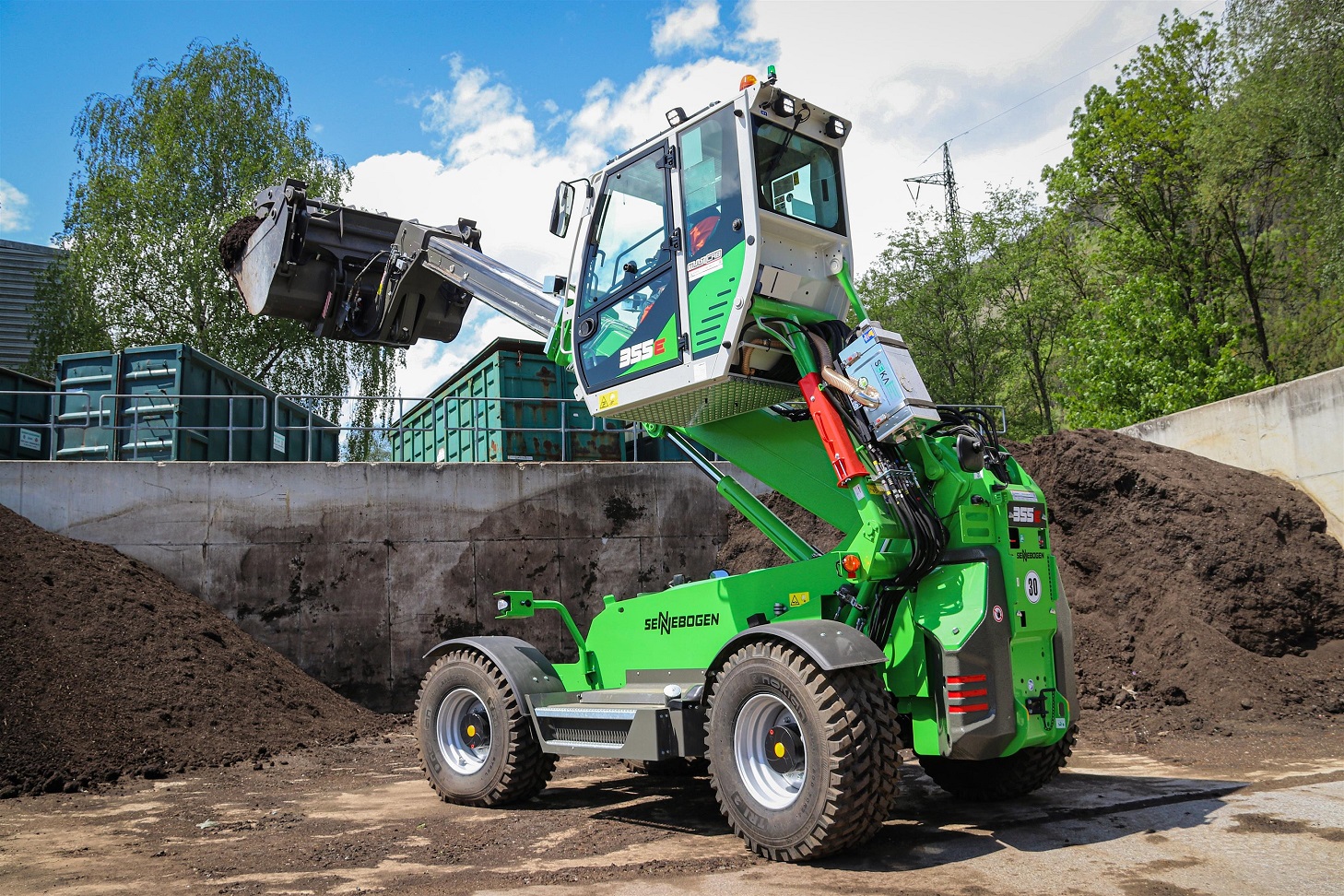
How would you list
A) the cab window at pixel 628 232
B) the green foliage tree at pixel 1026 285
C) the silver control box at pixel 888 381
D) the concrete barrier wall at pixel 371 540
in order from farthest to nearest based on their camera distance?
the green foliage tree at pixel 1026 285, the concrete barrier wall at pixel 371 540, the cab window at pixel 628 232, the silver control box at pixel 888 381

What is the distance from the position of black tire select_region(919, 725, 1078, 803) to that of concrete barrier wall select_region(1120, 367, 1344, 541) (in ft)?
24.6

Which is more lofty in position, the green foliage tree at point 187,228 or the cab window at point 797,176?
the green foliage tree at point 187,228

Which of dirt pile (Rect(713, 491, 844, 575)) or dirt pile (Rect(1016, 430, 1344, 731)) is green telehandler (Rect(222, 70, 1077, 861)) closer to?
dirt pile (Rect(1016, 430, 1344, 731))

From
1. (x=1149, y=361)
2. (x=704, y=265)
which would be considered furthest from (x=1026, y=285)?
(x=704, y=265)

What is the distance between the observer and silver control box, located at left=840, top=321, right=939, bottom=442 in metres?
5.41

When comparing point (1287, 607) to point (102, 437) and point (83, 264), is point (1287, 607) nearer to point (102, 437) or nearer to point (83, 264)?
point (102, 437)

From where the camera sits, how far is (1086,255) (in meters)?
28.6

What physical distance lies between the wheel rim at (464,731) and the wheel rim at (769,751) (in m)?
2.48

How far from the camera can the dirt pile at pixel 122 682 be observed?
8625 millimetres

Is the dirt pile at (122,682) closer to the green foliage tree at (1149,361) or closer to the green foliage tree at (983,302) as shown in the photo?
the green foliage tree at (1149,361)

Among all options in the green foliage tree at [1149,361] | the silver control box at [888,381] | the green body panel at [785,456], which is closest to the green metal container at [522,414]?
the green body panel at [785,456]

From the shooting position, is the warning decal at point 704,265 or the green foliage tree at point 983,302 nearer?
the warning decal at point 704,265

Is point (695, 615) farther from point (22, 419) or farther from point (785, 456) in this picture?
point (22, 419)

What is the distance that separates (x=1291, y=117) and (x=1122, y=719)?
51.0ft
